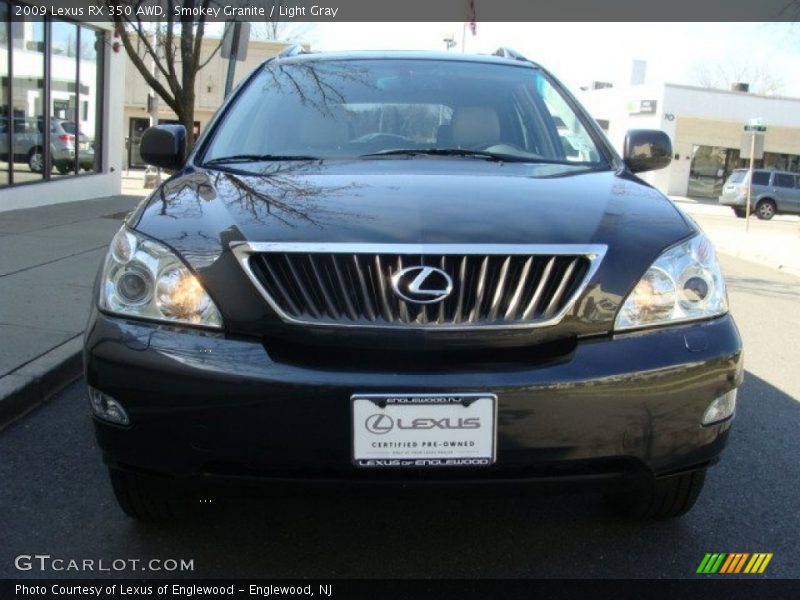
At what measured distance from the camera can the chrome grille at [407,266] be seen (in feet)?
7.33

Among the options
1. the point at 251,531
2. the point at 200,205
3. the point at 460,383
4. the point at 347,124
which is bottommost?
the point at 251,531

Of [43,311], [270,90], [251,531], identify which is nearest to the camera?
[251,531]

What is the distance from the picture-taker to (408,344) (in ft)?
7.22

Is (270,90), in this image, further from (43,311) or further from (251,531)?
(43,311)

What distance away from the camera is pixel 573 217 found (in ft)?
8.20

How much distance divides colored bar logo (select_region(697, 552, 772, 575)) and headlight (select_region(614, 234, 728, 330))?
2.75 ft

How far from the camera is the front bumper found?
2156 millimetres

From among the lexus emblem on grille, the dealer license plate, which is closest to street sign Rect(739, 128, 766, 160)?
the lexus emblem on grille

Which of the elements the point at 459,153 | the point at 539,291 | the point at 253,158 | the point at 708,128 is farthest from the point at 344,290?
the point at 708,128

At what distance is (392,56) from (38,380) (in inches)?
92.3

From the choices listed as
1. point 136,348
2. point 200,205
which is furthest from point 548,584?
point 200,205

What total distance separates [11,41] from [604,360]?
493 inches

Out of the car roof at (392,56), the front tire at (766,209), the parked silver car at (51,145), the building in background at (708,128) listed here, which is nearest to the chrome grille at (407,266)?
the car roof at (392,56)

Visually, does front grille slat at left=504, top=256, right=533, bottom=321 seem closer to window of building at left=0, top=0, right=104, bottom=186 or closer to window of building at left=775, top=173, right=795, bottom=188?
window of building at left=0, top=0, right=104, bottom=186
